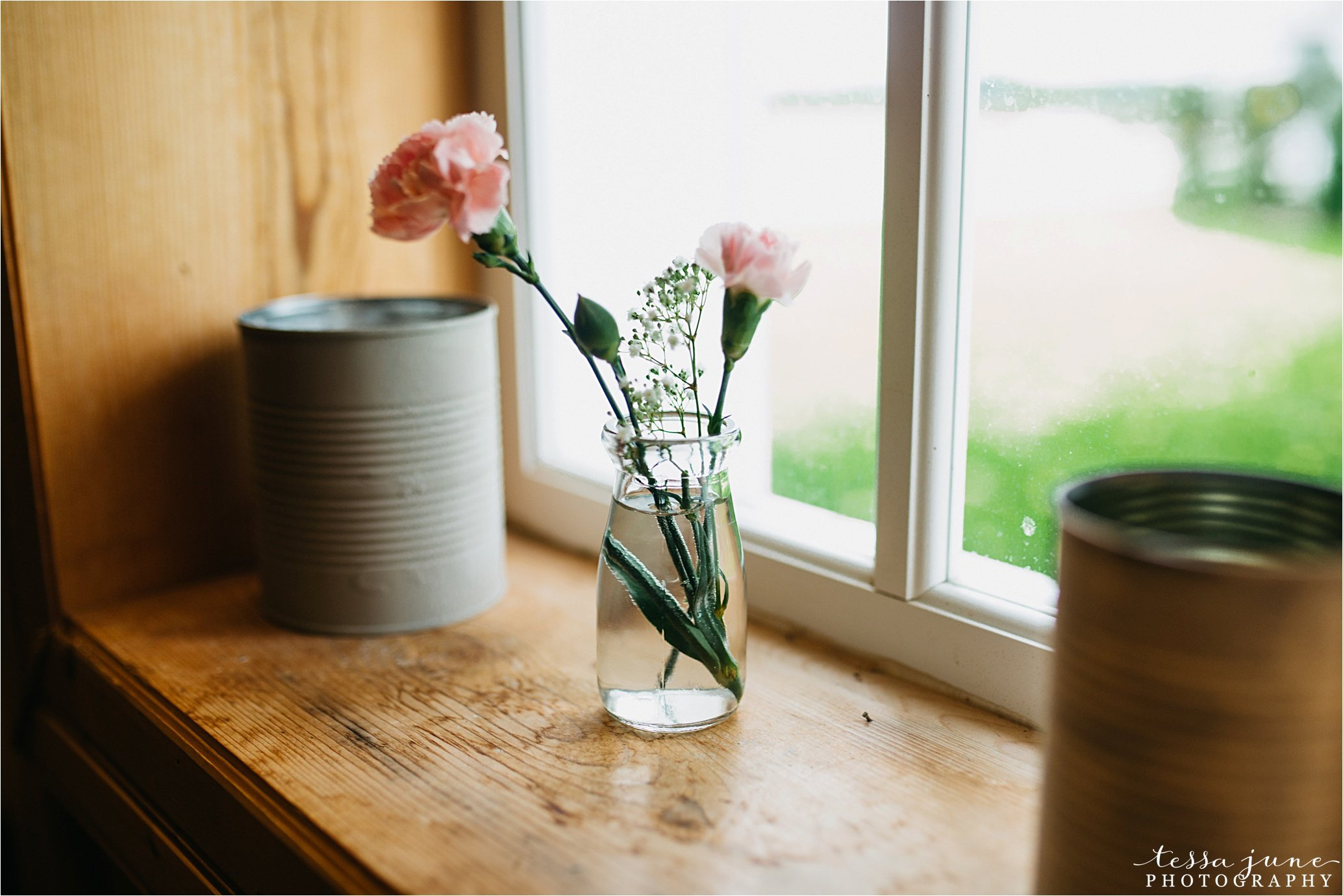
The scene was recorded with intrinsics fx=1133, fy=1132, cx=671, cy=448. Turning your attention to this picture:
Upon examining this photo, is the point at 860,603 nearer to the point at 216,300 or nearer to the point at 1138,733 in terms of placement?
the point at 1138,733

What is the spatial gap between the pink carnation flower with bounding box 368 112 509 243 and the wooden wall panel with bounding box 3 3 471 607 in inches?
17.0

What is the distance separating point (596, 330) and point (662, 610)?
0.20 m

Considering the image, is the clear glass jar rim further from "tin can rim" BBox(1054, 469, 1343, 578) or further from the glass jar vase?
"tin can rim" BBox(1054, 469, 1343, 578)

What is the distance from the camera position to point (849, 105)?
3.02 ft

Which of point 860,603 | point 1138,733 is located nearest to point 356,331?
point 860,603

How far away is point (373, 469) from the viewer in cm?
96

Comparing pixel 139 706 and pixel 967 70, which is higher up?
pixel 967 70

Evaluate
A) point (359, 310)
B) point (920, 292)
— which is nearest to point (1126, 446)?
point (920, 292)

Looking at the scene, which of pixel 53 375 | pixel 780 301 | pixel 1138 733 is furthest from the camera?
pixel 53 375

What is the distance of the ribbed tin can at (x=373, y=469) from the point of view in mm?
947

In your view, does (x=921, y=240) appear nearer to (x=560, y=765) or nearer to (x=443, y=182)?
(x=443, y=182)

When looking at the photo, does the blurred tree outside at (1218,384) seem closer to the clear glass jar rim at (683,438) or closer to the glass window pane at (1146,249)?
the glass window pane at (1146,249)

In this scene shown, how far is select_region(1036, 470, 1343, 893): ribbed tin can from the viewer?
494mm

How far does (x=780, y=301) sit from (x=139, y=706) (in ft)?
2.00
